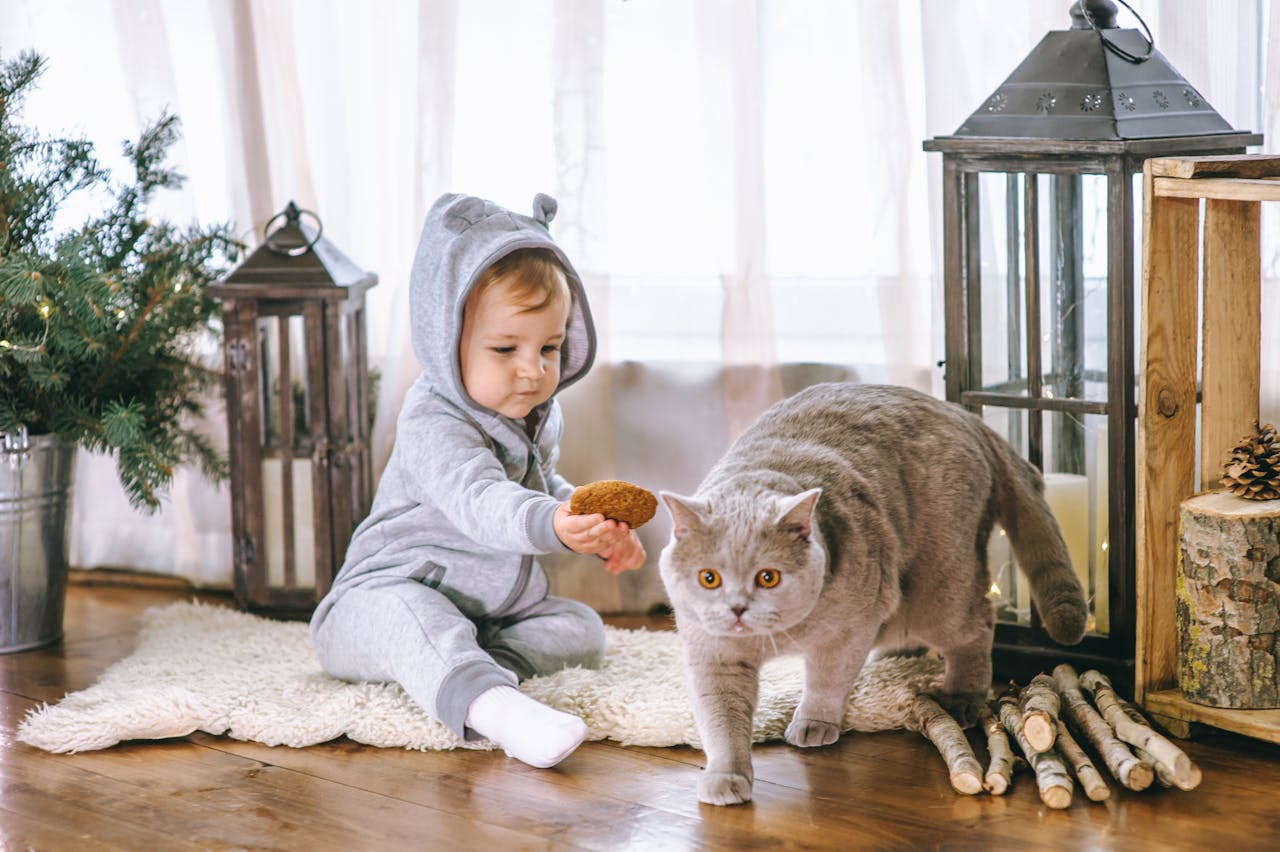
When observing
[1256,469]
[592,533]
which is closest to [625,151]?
[592,533]

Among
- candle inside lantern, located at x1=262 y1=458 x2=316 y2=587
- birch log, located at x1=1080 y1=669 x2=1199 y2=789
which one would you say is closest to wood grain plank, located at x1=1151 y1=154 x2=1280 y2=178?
birch log, located at x1=1080 y1=669 x2=1199 y2=789

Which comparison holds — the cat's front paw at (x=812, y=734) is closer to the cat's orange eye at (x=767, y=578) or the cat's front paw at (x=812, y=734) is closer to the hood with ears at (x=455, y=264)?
the cat's orange eye at (x=767, y=578)

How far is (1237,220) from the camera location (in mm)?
1732

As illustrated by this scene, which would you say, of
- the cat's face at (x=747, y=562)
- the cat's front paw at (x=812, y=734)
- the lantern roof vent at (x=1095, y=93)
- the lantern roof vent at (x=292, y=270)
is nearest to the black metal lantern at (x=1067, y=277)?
the lantern roof vent at (x=1095, y=93)

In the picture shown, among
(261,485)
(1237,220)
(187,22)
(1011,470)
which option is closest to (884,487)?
A: (1011,470)

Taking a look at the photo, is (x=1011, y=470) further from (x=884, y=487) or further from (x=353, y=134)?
(x=353, y=134)

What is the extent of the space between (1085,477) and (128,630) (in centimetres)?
151

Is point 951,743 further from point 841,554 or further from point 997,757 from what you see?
point 841,554

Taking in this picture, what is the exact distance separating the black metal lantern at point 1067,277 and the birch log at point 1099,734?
0.11 metres

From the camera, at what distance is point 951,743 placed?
1.65m

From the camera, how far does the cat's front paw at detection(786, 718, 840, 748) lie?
174 cm

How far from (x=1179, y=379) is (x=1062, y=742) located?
459 millimetres

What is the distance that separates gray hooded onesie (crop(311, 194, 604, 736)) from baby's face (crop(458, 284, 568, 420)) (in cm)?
3

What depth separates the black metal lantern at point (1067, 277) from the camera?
1798 millimetres
